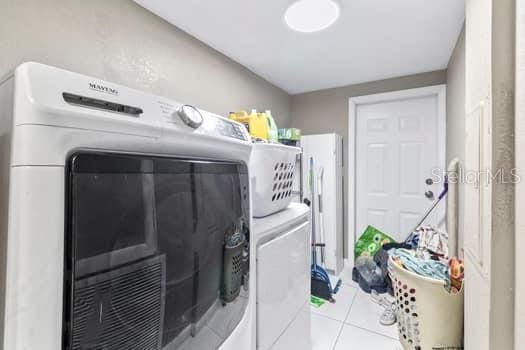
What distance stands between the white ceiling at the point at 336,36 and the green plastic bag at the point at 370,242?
1718 mm

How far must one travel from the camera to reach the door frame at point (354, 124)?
237cm

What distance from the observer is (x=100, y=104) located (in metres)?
0.43

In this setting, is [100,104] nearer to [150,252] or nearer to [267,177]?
[150,252]

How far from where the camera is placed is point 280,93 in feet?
9.59

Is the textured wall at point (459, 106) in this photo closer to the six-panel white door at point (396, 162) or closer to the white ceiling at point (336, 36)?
the white ceiling at point (336, 36)

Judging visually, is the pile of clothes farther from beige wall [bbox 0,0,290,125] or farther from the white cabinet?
beige wall [bbox 0,0,290,125]

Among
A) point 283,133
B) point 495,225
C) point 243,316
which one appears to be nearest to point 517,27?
point 495,225

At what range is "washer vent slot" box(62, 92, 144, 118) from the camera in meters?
0.39

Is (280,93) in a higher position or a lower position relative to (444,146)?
higher

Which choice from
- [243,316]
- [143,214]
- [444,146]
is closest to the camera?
[143,214]

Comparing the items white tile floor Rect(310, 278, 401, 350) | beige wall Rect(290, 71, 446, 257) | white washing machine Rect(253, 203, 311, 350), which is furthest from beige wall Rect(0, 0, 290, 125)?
white tile floor Rect(310, 278, 401, 350)

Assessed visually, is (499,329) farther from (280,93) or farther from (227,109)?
(280,93)

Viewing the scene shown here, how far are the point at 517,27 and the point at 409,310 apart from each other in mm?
1256

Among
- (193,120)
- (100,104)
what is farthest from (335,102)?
(100,104)
